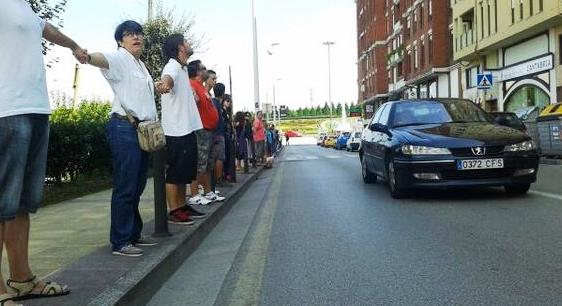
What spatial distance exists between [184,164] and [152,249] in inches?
54.0

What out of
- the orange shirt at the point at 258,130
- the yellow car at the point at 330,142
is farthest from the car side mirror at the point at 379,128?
the yellow car at the point at 330,142

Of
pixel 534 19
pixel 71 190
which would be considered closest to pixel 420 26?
pixel 534 19

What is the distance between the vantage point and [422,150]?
8.40 m

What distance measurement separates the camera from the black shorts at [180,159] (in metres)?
6.34

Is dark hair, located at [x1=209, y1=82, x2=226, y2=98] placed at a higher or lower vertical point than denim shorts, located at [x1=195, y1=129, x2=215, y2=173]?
higher

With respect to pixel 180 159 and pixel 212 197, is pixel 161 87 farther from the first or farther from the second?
pixel 212 197

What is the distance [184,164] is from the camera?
21.0 ft

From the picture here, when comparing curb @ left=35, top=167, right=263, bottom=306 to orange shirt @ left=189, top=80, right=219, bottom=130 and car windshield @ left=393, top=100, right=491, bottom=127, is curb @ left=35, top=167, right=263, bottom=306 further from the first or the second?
car windshield @ left=393, top=100, right=491, bottom=127

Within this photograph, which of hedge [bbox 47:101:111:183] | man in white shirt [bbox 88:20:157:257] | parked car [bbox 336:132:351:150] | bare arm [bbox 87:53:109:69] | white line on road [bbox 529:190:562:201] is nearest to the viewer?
bare arm [bbox 87:53:109:69]

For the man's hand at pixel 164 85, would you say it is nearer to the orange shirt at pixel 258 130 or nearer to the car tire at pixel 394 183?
the car tire at pixel 394 183

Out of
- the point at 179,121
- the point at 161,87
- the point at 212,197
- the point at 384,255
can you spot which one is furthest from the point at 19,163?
the point at 212,197

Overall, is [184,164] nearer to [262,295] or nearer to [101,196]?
[262,295]

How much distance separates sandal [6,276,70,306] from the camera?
3.67 metres

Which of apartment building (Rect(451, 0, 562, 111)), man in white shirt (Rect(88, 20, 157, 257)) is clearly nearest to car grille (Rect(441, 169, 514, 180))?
man in white shirt (Rect(88, 20, 157, 257))
